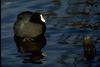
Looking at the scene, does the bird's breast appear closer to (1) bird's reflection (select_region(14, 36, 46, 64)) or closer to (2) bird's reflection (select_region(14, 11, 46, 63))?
(2) bird's reflection (select_region(14, 11, 46, 63))

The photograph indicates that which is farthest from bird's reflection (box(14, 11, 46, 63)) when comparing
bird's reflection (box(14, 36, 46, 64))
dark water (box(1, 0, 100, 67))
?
dark water (box(1, 0, 100, 67))

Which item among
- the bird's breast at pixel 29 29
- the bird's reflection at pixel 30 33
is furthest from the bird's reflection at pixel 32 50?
the bird's breast at pixel 29 29

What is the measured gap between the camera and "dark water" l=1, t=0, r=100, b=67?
254 inches

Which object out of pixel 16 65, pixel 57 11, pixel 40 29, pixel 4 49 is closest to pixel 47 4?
pixel 57 11

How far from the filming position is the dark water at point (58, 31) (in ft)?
21.2

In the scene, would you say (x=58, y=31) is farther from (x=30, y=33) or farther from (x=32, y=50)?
(x=32, y=50)

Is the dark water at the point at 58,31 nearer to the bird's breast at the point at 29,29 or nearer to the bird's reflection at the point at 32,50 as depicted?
the bird's reflection at the point at 32,50

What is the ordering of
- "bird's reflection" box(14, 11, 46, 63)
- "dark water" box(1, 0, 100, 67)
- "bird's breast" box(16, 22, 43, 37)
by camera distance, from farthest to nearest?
"bird's breast" box(16, 22, 43, 37) → "bird's reflection" box(14, 11, 46, 63) → "dark water" box(1, 0, 100, 67)

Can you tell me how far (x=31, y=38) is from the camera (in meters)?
7.35

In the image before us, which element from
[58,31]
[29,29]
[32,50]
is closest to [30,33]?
[29,29]

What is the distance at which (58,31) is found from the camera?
7734mm

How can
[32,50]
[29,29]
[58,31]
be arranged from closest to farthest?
[32,50] → [29,29] → [58,31]

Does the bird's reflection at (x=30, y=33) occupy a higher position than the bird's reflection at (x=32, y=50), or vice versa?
the bird's reflection at (x=30, y=33)

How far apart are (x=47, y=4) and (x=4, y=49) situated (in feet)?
9.12
